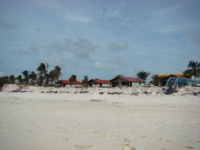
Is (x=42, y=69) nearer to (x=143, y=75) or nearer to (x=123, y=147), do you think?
(x=143, y=75)

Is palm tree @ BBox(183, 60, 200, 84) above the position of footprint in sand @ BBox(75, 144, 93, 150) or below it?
above

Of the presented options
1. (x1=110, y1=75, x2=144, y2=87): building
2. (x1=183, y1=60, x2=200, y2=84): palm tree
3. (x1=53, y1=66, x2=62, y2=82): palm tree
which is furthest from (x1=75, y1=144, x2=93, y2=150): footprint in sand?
(x1=53, y1=66, x2=62, y2=82): palm tree

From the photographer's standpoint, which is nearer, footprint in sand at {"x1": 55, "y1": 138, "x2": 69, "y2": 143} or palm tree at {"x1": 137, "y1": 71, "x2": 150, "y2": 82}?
footprint in sand at {"x1": 55, "y1": 138, "x2": 69, "y2": 143}

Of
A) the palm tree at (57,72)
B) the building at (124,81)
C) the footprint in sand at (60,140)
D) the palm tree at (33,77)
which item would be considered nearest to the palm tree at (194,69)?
the building at (124,81)

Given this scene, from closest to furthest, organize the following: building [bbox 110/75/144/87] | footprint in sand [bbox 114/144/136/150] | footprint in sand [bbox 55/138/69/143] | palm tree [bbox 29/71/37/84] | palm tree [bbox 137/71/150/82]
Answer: footprint in sand [bbox 114/144/136/150] < footprint in sand [bbox 55/138/69/143] < building [bbox 110/75/144/87] < palm tree [bbox 137/71/150/82] < palm tree [bbox 29/71/37/84]

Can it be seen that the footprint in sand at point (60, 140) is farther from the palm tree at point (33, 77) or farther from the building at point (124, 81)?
the palm tree at point (33, 77)

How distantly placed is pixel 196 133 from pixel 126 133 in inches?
67.0

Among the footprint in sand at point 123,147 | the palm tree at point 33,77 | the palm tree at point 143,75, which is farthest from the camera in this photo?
the palm tree at point 33,77

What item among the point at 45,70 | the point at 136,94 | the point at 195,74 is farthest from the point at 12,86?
the point at 195,74

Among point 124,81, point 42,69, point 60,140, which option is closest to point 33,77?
point 42,69

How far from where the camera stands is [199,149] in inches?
119

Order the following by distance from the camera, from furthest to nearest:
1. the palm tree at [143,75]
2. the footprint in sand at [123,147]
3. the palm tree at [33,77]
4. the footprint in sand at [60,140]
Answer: the palm tree at [33,77] → the palm tree at [143,75] → the footprint in sand at [60,140] → the footprint in sand at [123,147]

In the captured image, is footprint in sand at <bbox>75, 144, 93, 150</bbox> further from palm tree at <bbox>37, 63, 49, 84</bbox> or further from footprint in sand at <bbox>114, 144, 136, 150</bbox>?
palm tree at <bbox>37, 63, 49, 84</bbox>

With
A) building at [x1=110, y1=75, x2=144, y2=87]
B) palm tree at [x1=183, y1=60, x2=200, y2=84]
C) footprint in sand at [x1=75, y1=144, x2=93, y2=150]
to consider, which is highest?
palm tree at [x1=183, y1=60, x2=200, y2=84]
